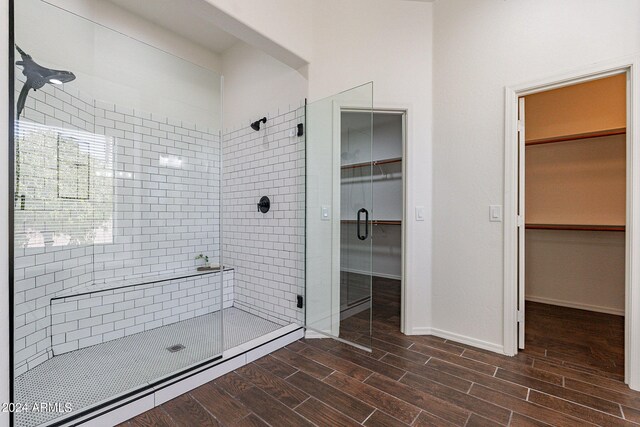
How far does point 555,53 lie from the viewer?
83.7 inches

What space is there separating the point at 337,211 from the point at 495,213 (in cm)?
133

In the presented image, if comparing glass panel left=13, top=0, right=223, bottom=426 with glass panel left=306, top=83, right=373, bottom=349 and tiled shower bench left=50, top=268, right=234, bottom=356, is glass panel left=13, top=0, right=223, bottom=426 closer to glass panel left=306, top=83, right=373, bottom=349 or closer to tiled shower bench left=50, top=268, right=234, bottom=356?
tiled shower bench left=50, top=268, right=234, bottom=356

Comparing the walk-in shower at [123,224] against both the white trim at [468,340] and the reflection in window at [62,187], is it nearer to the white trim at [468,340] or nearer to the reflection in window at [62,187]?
the reflection in window at [62,187]

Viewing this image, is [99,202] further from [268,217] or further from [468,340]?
[468,340]

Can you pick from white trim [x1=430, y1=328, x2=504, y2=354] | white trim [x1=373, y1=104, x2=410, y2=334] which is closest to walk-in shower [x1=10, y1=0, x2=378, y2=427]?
white trim [x1=373, y1=104, x2=410, y2=334]

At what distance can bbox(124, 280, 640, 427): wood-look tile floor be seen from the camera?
5.27ft

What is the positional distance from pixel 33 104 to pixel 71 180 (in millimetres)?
548

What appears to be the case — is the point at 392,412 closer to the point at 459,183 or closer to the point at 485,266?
the point at 485,266

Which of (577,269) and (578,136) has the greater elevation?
(578,136)

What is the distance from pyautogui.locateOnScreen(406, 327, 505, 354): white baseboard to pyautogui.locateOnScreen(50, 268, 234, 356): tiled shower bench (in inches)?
73.0

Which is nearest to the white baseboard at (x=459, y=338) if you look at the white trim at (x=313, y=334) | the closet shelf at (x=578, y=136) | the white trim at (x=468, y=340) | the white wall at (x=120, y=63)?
the white trim at (x=468, y=340)

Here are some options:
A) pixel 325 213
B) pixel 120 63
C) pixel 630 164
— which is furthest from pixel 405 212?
pixel 120 63

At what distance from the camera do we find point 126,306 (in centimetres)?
246

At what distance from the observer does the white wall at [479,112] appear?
2109mm
